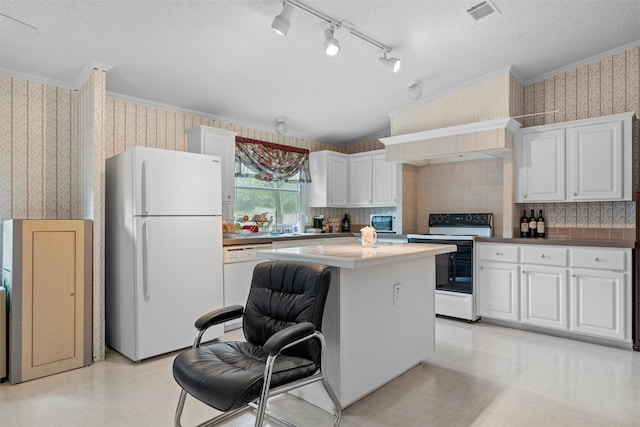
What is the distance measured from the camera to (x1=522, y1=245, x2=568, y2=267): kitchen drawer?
3.74m

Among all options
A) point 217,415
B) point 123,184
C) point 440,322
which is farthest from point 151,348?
point 440,322

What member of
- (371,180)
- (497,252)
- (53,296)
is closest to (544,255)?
(497,252)

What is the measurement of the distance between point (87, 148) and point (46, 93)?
2.09ft

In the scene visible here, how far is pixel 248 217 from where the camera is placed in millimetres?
5059

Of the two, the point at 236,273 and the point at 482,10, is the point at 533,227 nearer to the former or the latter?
the point at 482,10

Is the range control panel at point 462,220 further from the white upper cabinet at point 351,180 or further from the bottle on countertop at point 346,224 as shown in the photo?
the bottle on countertop at point 346,224

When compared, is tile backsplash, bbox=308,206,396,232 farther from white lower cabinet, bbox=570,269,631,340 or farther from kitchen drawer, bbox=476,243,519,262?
white lower cabinet, bbox=570,269,631,340

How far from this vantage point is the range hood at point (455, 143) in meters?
4.14

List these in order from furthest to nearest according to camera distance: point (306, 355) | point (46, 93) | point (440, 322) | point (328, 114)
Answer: point (328, 114) → point (440, 322) → point (46, 93) → point (306, 355)

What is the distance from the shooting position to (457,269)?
4.40 meters

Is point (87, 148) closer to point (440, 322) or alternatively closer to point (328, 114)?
point (328, 114)

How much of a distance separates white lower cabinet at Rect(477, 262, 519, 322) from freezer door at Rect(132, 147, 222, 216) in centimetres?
286

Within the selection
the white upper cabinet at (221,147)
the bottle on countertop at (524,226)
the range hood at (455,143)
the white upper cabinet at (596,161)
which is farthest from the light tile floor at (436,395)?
the range hood at (455,143)

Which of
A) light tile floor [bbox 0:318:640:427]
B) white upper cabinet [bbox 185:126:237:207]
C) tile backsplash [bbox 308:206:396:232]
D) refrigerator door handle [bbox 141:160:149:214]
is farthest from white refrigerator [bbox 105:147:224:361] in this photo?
tile backsplash [bbox 308:206:396:232]
